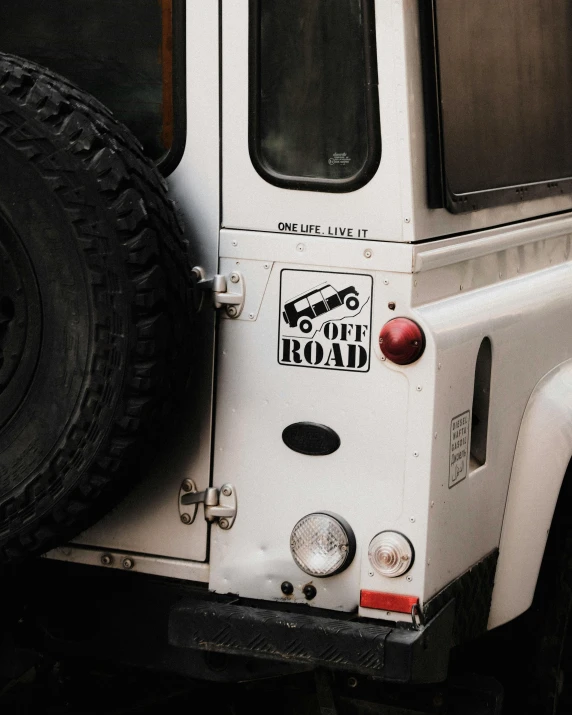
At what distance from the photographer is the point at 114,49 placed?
3039 mm

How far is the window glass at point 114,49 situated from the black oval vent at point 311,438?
2.52 ft

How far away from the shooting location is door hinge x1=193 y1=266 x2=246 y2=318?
9.66 ft

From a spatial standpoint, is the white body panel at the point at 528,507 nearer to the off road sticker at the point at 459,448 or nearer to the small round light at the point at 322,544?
the off road sticker at the point at 459,448

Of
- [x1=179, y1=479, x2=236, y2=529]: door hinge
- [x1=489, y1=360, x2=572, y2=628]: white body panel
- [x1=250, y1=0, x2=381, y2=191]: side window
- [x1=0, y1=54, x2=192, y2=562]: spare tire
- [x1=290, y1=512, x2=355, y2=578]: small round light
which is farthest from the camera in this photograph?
[x1=489, y1=360, x2=572, y2=628]: white body panel

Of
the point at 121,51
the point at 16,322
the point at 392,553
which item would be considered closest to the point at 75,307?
the point at 16,322

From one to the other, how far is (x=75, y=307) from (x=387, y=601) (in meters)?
1.01

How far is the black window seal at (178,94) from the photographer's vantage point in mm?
2963

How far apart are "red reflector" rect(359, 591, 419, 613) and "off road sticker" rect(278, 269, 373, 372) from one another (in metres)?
0.54

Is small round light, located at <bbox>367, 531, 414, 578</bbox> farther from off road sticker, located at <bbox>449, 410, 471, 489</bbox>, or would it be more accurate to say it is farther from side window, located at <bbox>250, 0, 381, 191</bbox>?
side window, located at <bbox>250, 0, 381, 191</bbox>

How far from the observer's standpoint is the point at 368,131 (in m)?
2.81

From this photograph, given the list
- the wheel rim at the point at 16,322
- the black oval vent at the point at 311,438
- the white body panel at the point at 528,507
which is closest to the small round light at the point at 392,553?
the black oval vent at the point at 311,438

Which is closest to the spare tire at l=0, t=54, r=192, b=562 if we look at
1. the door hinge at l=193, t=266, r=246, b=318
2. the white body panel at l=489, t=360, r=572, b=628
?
the door hinge at l=193, t=266, r=246, b=318

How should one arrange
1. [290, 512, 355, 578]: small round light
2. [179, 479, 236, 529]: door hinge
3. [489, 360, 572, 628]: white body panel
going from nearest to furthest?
[290, 512, 355, 578]: small round light, [179, 479, 236, 529]: door hinge, [489, 360, 572, 628]: white body panel

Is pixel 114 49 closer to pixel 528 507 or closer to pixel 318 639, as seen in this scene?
pixel 318 639
